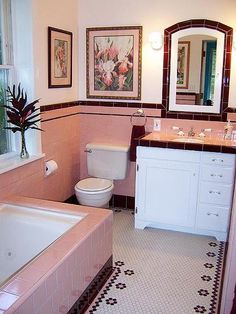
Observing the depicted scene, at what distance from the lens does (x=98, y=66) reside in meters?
3.96

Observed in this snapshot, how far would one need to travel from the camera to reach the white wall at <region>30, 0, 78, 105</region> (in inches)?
125

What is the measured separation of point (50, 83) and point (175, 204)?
1.67 m

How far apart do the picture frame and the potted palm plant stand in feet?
4.87

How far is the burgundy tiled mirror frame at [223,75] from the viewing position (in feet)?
11.4

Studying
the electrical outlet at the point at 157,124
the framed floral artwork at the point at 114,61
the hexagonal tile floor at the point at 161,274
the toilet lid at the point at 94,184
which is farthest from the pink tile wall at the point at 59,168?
the electrical outlet at the point at 157,124

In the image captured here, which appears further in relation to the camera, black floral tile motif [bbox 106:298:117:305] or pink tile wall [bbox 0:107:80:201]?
pink tile wall [bbox 0:107:80:201]

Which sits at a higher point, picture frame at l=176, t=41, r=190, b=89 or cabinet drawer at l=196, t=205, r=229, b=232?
picture frame at l=176, t=41, r=190, b=89

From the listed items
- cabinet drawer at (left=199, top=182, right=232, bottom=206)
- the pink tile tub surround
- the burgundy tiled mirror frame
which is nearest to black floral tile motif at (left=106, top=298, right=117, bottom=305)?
the pink tile tub surround

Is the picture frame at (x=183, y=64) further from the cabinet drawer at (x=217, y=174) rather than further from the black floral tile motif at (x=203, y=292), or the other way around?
the black floral tile motif at (x=203, y=292)

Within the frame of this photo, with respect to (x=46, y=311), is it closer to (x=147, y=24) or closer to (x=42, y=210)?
(x=42, y=210)

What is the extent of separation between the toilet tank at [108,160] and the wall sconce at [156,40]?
109 cm

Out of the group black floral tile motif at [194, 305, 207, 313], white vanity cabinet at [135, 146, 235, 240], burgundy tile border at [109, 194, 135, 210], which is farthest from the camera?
burgundy tile border at [109, 194, 135, 210]

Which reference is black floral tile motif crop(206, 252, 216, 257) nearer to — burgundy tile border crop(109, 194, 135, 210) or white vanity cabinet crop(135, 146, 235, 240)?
white vanity cabinet crop(135, 146, 235, 240)

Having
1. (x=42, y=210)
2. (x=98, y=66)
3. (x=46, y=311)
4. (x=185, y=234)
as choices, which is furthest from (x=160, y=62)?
Answer: (x=46, y=311)
